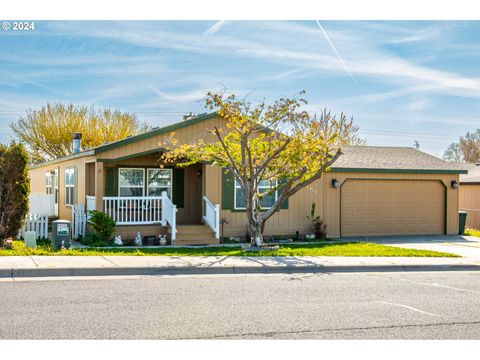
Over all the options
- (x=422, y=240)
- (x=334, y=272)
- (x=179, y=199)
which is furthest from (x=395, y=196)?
(x=334, y=272)

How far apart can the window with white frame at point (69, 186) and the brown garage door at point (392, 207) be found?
9998mm

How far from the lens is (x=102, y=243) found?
1694 cm

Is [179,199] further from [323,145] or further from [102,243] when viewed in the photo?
[323,145]

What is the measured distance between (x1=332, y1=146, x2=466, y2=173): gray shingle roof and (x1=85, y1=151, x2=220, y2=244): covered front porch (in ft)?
16.4

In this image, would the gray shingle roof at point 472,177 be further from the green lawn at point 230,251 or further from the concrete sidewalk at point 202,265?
the concrete sidewalk at point 202,265

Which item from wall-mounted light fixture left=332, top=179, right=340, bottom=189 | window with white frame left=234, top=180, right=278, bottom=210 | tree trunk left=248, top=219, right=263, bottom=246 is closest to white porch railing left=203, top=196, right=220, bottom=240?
window with white frame left=234, top=180, right=278, bottom=210

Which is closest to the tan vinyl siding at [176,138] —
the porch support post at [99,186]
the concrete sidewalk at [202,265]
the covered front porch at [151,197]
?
the covered front porch at [151,197]

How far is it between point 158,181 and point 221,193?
240 cm

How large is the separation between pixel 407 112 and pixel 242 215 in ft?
A: 41.8

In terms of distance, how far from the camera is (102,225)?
56.5 ft

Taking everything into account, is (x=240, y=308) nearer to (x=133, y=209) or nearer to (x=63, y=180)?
(x=133, y=209)

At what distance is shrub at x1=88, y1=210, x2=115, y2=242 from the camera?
1722cm

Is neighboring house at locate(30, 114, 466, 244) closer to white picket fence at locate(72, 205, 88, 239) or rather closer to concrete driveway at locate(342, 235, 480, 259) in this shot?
white picket fence at locate(72, 205, 88, 239)

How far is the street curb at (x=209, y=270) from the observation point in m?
11.2
